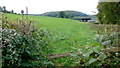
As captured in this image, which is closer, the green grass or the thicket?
the thicket

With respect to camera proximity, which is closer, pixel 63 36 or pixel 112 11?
pixel 112 11

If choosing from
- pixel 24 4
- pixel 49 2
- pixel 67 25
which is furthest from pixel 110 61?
pixel 67 25

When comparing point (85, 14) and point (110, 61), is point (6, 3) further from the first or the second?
point (110, 61)

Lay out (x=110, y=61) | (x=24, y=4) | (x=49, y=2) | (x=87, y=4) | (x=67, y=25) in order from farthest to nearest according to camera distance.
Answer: (x=67, y=25) → (x=87, y=4) → (x=49, y=2) → (x=24, y=4) → (x=110, y=61)

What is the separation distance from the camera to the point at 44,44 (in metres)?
2.74

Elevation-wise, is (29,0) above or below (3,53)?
above

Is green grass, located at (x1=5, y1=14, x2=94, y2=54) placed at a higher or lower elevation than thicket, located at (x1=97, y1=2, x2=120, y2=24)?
lower

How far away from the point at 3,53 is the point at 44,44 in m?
1.16

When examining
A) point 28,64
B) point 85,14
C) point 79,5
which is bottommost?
point 28,64

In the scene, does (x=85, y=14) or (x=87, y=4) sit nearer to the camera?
(x=87, y=4)

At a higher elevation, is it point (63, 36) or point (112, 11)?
point (112, 11)

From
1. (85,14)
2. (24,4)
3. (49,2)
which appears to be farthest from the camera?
(85,14)

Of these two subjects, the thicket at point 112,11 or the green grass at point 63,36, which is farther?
the green grass at point 63,36

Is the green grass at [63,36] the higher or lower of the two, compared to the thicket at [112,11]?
lower
